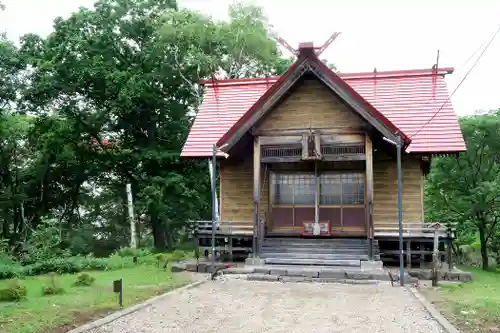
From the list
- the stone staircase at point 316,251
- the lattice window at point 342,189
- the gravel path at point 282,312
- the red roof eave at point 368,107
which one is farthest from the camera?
the lattice window at point 342,189

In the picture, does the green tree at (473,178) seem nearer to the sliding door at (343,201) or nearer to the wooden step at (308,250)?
the sliding door at (343,201)

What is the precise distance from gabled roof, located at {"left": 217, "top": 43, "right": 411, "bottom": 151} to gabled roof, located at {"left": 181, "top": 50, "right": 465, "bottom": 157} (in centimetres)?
75

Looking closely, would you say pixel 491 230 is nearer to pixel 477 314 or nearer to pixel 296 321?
pixel 477 314

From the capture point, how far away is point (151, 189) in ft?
81.6

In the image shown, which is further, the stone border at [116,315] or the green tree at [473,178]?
the green tree at [473,178]

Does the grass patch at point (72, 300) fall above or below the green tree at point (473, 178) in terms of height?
below

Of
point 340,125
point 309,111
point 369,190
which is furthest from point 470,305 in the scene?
point 309,111

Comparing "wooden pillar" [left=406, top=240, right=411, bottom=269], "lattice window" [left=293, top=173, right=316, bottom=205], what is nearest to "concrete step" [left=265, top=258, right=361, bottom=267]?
"wooden pillar" [left=406, top=240, right=411, bottom=269]

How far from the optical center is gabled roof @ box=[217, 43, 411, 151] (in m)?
15.9

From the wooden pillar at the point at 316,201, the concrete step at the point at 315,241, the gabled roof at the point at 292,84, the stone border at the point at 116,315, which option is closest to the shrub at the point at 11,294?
the stone border at the point at 116,315

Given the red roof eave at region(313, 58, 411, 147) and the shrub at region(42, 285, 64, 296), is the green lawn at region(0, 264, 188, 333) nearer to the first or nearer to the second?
the shrub at region(42, 285, 64, 296)

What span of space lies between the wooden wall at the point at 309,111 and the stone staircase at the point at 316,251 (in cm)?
405

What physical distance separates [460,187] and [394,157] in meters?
4.75

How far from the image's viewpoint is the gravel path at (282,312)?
8094mm
